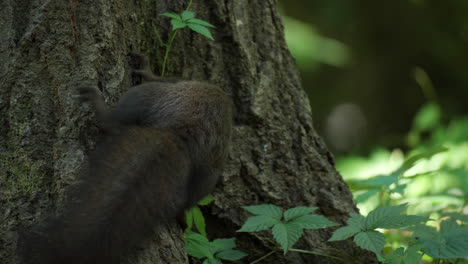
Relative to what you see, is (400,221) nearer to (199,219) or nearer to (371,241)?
(371,241)

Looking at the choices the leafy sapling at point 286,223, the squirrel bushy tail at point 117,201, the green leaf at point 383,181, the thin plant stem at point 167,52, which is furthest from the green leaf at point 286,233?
the thin plant stem at point 167,52

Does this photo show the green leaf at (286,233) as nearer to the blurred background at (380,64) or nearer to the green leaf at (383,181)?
the green leaf at (383,181)

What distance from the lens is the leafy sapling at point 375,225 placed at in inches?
87.7

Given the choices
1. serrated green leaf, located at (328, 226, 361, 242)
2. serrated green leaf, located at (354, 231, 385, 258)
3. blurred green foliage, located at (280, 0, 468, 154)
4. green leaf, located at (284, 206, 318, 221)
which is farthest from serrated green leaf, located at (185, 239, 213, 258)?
blurred green foliage, located at (280, 0, 468, 154)

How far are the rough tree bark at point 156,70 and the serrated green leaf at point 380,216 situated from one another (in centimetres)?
53

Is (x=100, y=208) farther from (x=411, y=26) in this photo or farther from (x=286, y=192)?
(x=411, y=26)

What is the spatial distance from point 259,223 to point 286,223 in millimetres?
111

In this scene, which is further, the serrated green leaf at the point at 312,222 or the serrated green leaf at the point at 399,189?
the serrated green leaf at the point at 399,189

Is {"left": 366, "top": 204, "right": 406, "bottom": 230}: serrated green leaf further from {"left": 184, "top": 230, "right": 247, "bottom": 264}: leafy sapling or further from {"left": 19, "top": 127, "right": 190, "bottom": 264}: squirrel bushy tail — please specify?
{"left": 19, "top": 127, "right": 190, "bottom": 264}: squirrel bushy tail

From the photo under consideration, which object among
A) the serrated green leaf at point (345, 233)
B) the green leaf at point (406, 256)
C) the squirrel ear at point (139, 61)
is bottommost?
the green leaf at point (406, 256)

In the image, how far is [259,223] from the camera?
7.73 ft

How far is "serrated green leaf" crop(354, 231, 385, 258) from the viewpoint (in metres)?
2.20

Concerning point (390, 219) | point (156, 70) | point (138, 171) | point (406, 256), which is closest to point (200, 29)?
point (156, 70)

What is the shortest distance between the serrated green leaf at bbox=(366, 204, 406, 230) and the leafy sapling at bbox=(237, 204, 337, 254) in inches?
6.2
